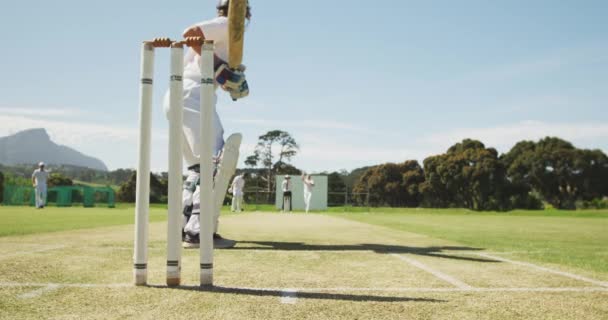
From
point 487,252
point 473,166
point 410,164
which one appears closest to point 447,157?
point 473,166

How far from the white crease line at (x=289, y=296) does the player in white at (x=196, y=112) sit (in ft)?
8.40

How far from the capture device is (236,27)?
414cm

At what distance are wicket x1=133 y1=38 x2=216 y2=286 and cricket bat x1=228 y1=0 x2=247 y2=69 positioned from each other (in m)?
0.86

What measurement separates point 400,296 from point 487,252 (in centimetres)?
309

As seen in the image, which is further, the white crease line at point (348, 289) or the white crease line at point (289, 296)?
the white crease line at point (348, 289)

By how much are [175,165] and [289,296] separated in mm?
1089

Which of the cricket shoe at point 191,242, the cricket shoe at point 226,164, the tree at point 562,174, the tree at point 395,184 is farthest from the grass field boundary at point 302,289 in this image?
the tree at point 395,184

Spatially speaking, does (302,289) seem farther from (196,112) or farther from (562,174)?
(562,174)

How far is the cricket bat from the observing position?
13.3ft

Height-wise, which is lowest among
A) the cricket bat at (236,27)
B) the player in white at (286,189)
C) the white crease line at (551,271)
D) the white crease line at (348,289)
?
the white crease line at (551,271)

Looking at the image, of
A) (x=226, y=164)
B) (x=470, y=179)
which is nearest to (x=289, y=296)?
(x=226, y=164)

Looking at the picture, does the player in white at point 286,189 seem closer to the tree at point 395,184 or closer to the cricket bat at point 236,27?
the cricket bat at point 236,27

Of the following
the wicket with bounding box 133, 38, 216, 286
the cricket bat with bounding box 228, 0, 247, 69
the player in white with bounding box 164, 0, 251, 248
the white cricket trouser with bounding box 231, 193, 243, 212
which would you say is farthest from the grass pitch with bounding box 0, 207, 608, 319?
the white cricket trouser with bounding box 231, 193, 243, 212

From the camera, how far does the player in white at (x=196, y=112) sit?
17.6ft
